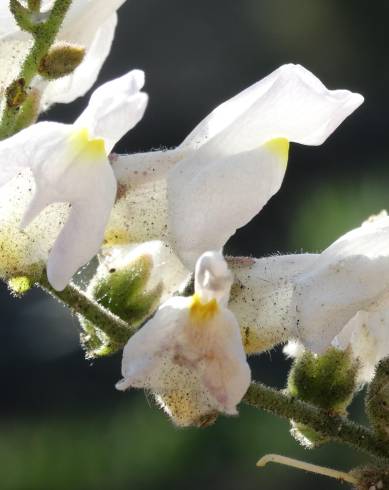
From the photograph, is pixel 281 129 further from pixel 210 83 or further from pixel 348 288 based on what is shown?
pixel 210 83

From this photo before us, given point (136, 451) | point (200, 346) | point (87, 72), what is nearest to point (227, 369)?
point (200, 346)

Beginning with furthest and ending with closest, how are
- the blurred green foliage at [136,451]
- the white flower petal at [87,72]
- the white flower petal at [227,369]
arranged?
the blurred green foliage at [136,451], the white flower petal at [87,72], the white flower petal at [227,369]

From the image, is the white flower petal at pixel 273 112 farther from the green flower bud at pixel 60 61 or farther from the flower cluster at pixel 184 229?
the green flower bud at pixel 60 61

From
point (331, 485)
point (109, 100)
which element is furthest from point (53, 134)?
point (331, 485)

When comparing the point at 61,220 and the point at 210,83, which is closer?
the point at 61,220

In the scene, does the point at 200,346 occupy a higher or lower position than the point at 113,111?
lower

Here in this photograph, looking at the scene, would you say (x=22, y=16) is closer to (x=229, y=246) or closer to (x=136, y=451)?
(x=136, y=451)

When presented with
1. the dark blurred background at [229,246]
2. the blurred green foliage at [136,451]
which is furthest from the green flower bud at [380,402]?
the blurred green foliage at [136,451]
